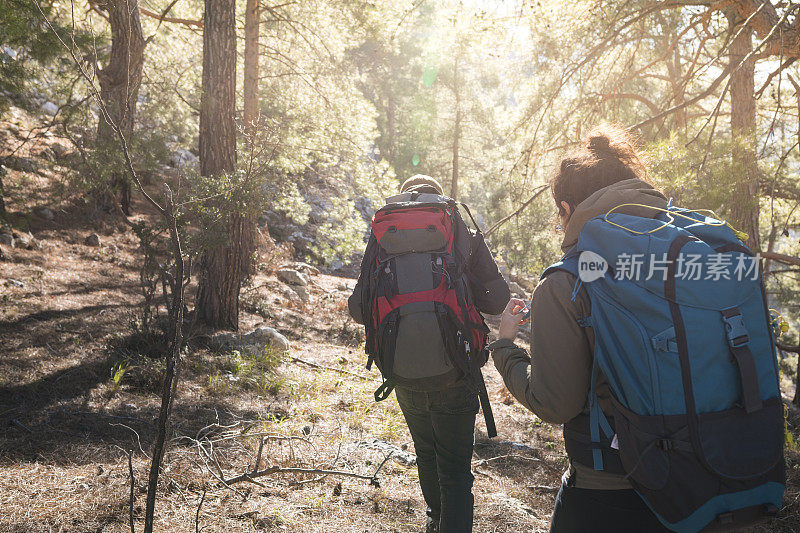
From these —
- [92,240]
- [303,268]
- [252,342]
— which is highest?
[92,240]

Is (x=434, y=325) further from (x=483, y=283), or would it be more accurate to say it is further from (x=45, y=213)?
(x=45, y=213)

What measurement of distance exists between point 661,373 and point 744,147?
415 cm

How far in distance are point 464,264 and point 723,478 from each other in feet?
4.32

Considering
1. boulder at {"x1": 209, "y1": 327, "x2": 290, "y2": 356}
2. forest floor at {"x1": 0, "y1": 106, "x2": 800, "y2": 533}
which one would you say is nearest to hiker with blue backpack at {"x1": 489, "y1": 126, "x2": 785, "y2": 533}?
forest floor at {"x1": 0, "y1": 106, "x2": 800, "y2": 533}

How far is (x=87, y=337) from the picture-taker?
210 inches

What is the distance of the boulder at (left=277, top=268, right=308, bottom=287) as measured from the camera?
34.0 feet

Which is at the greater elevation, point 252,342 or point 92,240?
point 92,240

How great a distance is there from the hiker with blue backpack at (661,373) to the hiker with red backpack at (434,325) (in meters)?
0.74

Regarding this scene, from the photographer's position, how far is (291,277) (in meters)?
10.4

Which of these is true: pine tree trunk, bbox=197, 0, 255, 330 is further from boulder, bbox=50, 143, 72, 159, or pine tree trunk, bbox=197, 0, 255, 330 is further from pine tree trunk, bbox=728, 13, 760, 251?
boulder, bbox=50, 143, 72, 159

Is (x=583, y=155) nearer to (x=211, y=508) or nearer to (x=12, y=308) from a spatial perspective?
(x=211, y=508)

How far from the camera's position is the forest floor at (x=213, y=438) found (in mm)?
2670

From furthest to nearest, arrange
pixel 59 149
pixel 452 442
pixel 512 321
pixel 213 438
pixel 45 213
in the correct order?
pixel 59 149 → pixel 45 213 → pixel 213 438 → pixel 452 442 → pixel 512 321

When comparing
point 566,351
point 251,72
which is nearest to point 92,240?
point 251,72
